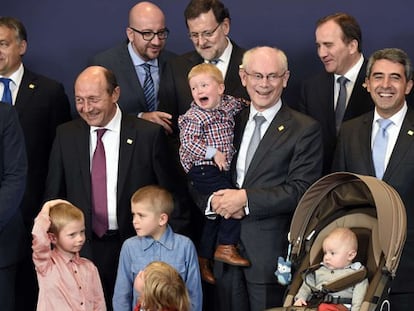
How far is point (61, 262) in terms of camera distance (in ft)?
19.3

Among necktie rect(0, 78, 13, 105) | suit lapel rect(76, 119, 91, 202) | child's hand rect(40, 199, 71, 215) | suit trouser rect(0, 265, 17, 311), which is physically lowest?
suit trouser rect(0, 265, 17, 311)

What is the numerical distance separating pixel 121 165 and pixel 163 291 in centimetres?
112

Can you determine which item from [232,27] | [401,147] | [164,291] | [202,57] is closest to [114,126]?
[202,57]

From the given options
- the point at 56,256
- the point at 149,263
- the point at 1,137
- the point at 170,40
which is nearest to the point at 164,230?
the point at 149,263

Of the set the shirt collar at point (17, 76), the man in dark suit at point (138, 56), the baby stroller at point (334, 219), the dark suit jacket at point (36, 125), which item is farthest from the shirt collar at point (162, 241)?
the shirt collar at point (17, 76)

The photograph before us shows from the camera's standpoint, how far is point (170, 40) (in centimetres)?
793

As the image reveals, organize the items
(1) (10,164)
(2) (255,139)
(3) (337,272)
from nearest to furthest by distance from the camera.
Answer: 1. (3) (337,272)
2. (1) (10,164)
3. (2) (255,139)

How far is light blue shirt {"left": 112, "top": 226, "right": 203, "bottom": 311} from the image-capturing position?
6.04m

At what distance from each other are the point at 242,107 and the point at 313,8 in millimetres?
1583

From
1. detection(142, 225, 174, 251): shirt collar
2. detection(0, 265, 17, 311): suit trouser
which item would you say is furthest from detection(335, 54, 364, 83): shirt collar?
detection(0, 265, 17, 311): suit trouser

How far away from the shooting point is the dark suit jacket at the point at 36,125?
22.5ft

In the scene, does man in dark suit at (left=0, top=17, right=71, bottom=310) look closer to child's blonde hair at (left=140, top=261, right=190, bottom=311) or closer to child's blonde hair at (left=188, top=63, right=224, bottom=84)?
child's blonde hair at (left=188, top=63, right=224, bottom=84)

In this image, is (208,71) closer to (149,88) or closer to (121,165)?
(121,165)

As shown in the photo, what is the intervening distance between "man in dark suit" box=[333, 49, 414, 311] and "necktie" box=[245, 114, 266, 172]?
51cm
